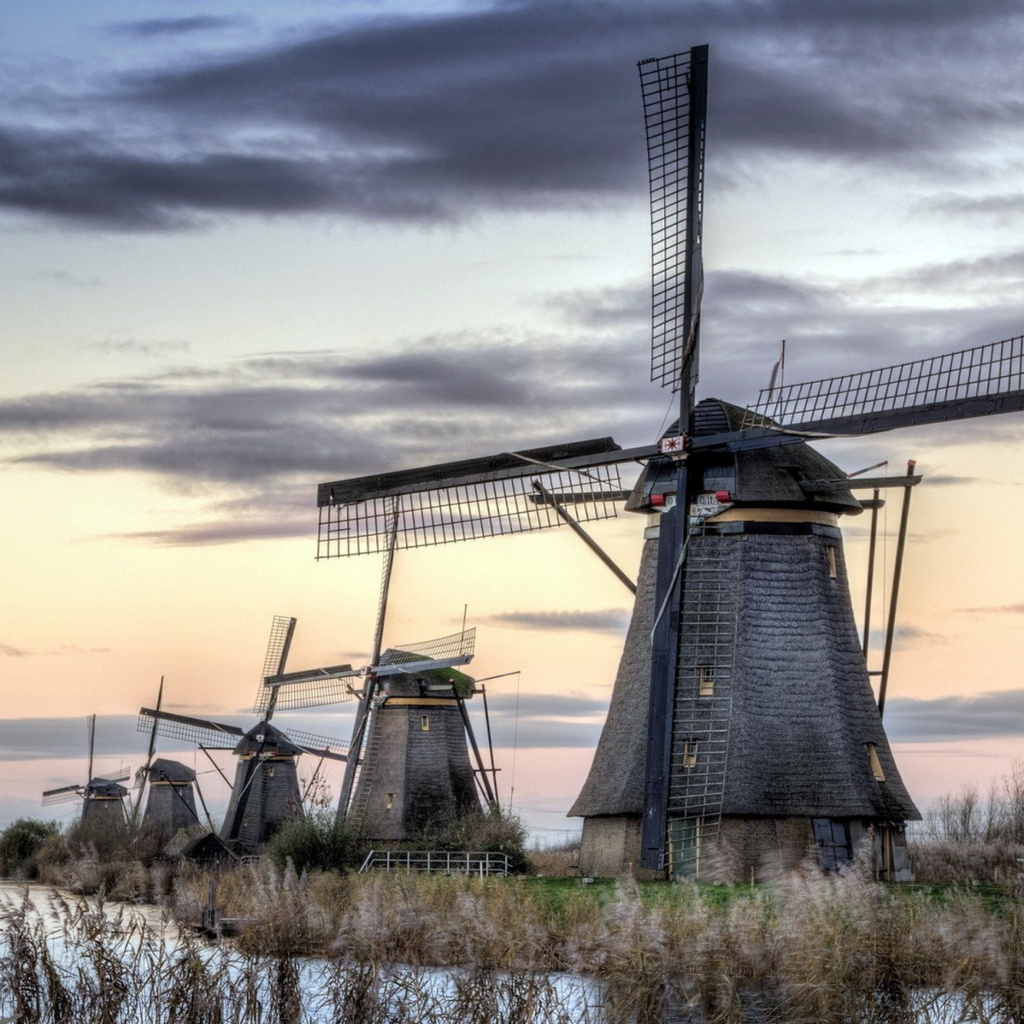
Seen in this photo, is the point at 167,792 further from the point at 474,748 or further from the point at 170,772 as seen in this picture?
the point at 474,748

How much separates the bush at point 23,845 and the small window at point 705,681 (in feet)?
102

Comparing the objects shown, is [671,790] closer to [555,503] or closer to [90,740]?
[555,503]

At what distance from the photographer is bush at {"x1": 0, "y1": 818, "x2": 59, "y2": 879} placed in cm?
4800

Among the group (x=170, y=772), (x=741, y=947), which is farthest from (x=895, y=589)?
(x=170, y=772)

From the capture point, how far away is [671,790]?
21562mm

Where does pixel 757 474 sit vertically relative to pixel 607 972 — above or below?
above

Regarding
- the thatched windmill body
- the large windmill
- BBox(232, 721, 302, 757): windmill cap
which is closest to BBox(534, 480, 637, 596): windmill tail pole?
the large windmill

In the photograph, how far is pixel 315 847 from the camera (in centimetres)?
2903

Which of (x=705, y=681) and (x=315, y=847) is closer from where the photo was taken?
(x=705, y=681)

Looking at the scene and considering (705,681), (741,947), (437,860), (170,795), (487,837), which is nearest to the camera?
(741,947)

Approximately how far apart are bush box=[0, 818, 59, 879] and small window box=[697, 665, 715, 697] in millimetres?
31198

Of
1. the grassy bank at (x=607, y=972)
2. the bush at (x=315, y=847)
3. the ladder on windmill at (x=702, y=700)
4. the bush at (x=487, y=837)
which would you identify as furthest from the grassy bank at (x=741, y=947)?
the bush at (x=487, y=837)

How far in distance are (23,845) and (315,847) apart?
2417 cm

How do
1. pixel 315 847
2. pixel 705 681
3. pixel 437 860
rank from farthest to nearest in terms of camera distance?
pixel 315 847 → pixel 437 860 → pixel 705 681
